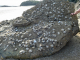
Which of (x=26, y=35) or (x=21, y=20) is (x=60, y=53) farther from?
(x=21, y=20)

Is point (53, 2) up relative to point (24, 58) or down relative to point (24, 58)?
up

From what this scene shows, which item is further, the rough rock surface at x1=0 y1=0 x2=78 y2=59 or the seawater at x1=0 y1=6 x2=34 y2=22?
the seawater at x1=0 y1=6 x2=34 y2=22

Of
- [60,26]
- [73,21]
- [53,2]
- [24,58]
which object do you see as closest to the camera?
[24,58]

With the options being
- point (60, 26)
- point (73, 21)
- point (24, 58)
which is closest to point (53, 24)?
point (60, 26)

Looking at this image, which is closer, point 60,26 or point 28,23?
point 60,26

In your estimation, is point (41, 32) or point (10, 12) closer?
point (41, 32)

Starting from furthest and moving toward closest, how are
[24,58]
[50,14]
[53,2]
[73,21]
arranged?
[53,2] → [50,14] → [73,21] → [24,58]

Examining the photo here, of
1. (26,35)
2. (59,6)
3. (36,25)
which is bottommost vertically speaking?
(26,35)

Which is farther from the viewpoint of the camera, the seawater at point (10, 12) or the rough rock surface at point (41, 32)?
the seawater at point (10, 12)
